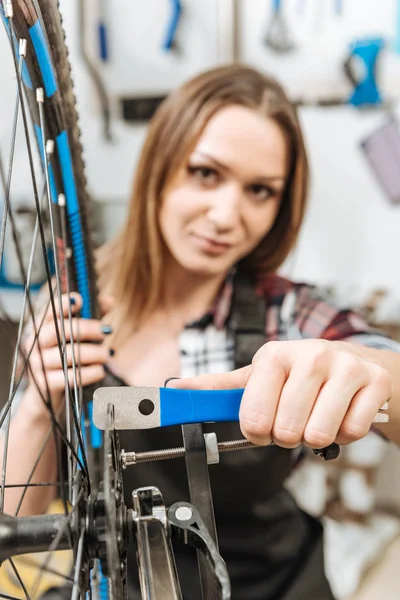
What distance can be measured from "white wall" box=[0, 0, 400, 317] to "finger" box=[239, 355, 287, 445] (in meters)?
0.72

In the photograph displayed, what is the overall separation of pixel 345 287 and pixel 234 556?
24.0 inches

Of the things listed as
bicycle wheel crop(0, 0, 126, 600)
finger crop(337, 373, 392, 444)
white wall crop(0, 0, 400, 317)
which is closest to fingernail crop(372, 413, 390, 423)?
finger crop(337, 373, 392, 444)

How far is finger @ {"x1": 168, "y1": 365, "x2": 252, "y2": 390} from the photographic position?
255mm

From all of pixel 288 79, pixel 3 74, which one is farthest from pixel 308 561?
pixel 288 79

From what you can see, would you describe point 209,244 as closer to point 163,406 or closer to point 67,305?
point 67,305

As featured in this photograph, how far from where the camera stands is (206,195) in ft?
1.68

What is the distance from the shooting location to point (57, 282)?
346mm

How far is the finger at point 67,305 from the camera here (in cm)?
36

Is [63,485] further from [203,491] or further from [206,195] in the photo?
[206,195]

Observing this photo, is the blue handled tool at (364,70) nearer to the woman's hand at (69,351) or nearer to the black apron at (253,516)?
the black apron at (253,516)

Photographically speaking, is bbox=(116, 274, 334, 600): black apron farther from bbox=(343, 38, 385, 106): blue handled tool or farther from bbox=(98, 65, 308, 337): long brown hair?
bbox=(343, 38, 385, 106): blue handled tool

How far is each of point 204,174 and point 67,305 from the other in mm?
221

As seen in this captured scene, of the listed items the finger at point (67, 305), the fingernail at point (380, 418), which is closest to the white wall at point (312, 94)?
the finger at point (67, 305)

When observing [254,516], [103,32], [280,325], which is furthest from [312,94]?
[254,516]
